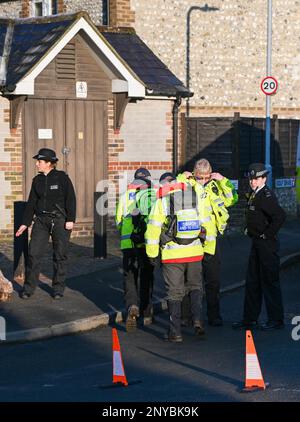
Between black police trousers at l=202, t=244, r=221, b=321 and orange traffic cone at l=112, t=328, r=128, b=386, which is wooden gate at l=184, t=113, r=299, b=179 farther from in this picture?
orange traffic cone at l=112, t=328, r=128, b=386

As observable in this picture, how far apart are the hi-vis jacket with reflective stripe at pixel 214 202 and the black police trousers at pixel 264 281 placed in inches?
19.0

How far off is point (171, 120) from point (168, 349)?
452 inches

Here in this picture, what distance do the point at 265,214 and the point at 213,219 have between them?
2.03ft

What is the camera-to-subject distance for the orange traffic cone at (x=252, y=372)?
870 centimetres

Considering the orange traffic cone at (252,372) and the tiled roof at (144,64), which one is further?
the tiled roof at (144,64)

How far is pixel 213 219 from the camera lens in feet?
39.2

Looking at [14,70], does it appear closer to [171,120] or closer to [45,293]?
[171,120]

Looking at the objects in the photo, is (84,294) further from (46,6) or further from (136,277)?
(46,6)

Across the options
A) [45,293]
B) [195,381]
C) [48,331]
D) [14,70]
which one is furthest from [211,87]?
[195,381]

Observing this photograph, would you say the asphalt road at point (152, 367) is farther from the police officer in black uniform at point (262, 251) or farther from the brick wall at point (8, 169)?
the brick wall at point (8, 169)

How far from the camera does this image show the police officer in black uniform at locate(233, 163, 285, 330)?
11984mm

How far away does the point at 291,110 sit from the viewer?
28656mm

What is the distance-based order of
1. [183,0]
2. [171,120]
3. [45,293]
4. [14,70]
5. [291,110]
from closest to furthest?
[45,293] < [14,70] < [171,120] < [183,0] < [291,110]

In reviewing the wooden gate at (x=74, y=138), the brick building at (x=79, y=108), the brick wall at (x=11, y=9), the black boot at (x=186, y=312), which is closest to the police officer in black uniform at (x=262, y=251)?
the black boot at (x=186, y=312)
